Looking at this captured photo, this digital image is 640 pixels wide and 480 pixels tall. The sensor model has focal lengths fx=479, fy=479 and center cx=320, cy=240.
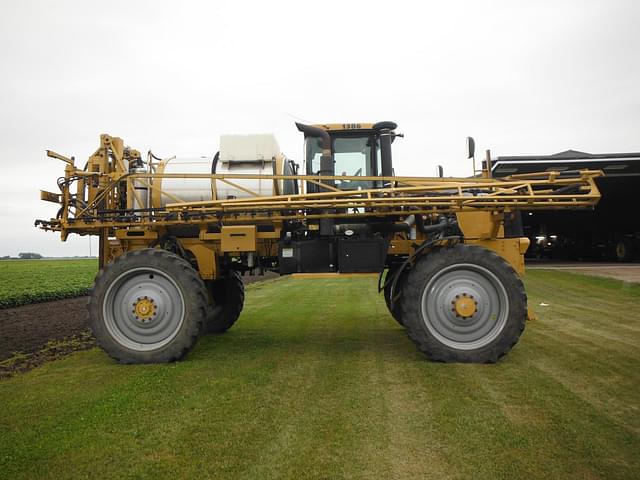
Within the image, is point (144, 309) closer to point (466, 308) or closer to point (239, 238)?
point (239, 238)

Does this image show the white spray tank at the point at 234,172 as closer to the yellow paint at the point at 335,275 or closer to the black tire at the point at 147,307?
the black tire at the point at 147,307

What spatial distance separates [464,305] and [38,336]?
7489mm

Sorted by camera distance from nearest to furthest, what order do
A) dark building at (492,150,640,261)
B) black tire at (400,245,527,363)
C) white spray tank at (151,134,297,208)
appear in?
black tire at (400,245,527,363) → white spray tank at (151,134,297,208) → dark building at (492,150,640,261)

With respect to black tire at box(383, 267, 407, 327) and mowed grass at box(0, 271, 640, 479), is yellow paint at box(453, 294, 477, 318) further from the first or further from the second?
black tire at box(383, 267, 407, 327)

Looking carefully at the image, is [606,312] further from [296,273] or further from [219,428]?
[219,428]

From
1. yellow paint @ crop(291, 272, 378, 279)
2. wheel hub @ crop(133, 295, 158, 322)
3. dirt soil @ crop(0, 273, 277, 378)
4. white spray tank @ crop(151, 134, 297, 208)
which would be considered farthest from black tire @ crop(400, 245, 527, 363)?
dirt soil @ crop(0, 273, 277, 378)

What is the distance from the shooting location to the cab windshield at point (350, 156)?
6988 millimetres

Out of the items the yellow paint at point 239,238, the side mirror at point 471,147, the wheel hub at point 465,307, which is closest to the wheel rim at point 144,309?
the yellow paint at point 239,238

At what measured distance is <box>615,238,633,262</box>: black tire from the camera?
3103 centimetres

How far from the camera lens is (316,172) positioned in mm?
6965

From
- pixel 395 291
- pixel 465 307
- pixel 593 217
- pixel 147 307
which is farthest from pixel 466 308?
pixel 593 217

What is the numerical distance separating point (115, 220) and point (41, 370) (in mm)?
2122

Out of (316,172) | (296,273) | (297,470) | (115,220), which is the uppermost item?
(316,172)

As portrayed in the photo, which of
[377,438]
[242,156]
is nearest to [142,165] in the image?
[242,156]
